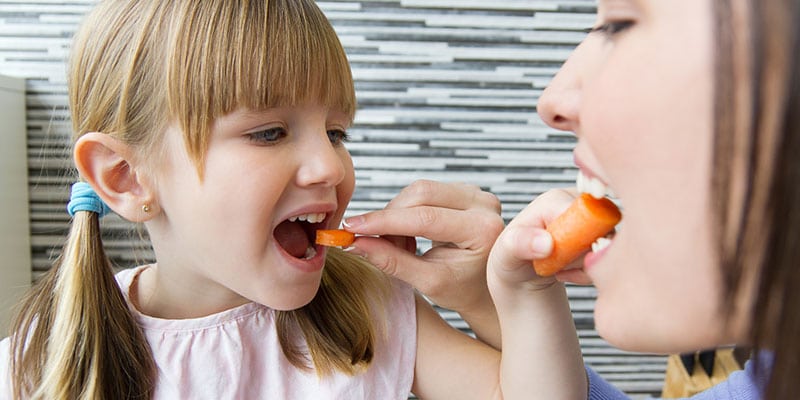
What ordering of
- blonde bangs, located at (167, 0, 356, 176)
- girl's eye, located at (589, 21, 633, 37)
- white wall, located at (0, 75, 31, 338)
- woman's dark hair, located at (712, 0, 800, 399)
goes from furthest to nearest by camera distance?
white wall, located at (0, 75, 31, 338) → blonde bangs, located at (167, 0, 356, 176) → girl's eye, located at (589, 21, 633, 37) → woman's dark hair, located at (712, 0, 800, 399)

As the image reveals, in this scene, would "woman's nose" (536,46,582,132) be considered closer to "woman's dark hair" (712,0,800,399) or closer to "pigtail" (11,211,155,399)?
"woman's dark hair" (712,0,800,399)

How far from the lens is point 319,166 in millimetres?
770

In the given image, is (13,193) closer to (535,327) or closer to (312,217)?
(312,217)

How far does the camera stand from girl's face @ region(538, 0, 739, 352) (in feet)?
1.35

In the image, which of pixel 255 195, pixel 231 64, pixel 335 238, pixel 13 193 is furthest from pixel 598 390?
pixel 13 193

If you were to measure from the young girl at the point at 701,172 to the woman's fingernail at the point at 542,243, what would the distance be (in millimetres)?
109

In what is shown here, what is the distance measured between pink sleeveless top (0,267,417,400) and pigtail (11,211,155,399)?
25 millimetres

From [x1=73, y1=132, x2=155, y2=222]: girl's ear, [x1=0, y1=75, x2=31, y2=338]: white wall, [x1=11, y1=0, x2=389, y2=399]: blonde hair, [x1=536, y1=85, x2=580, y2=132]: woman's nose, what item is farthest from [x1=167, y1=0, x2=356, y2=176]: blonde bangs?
[x1=0, y1=75, x2=31, y2=338]: white wall

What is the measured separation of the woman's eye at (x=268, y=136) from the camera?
768 mm

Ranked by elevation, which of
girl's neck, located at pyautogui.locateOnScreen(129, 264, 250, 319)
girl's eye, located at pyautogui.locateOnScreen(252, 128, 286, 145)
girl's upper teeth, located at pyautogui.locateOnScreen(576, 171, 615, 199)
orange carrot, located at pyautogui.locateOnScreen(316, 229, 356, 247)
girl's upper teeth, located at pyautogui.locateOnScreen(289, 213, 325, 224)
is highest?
girl's upper teeth, located at pyautogui.locateOnScreen(576, 171, 615, 199)

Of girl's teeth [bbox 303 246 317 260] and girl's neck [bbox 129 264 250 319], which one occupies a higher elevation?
girl's teeth [bbox 303 246 317 260]

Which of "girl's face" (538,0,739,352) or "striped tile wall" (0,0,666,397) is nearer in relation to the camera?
"girl's face" (538,0,739,352)

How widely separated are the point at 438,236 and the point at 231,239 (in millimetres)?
257

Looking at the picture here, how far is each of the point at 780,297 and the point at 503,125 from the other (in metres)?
1.26
